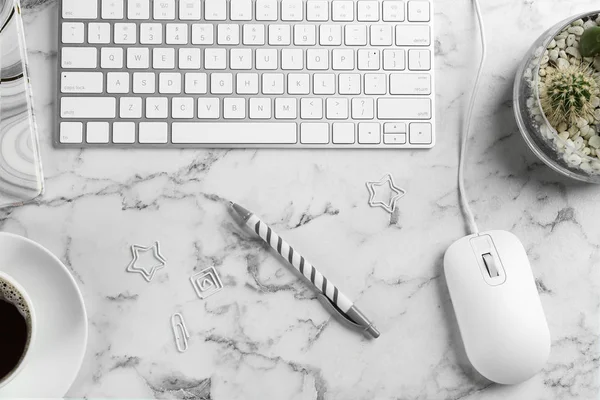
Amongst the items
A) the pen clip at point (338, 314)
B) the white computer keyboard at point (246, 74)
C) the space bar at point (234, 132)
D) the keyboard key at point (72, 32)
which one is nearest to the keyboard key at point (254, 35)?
the white computer keyboard at point (246, 74)

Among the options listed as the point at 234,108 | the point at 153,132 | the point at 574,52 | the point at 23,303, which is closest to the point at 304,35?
the point at 234,108

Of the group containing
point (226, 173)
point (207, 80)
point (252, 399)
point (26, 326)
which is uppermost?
point (207, 80)

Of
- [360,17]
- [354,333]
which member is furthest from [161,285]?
[360,17]

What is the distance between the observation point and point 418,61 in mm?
768

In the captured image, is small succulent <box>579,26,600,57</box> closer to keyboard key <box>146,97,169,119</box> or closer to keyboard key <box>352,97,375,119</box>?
keyboard key <box>352,97,375,119</box>

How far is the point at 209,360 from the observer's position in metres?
0.75

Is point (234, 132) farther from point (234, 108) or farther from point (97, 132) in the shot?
point (97, 132)

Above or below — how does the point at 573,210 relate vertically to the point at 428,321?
above

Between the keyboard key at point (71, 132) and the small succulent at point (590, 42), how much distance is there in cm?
63

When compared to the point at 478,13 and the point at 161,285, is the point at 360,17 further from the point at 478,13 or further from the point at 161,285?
the point at 161,285

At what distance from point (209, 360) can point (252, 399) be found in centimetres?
8

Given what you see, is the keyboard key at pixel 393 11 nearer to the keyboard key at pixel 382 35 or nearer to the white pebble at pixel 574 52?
the keyboard key at pixel 382 35

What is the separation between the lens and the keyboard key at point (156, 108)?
75 cm

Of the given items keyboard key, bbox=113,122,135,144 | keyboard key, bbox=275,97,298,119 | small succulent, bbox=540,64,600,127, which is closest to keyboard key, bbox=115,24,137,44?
keyboard key, bbox=113,122,135,144
